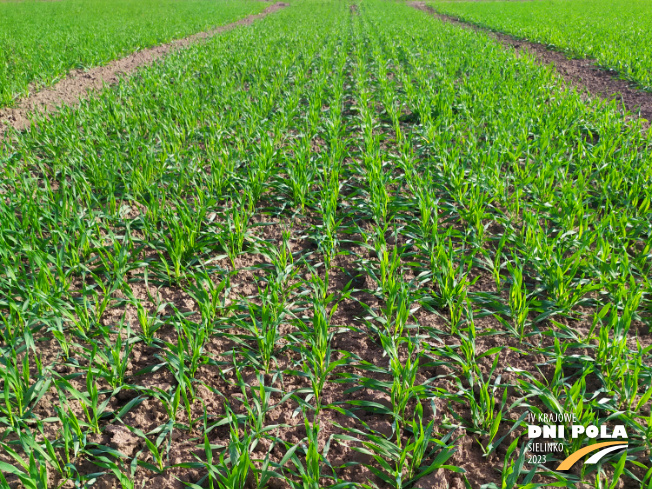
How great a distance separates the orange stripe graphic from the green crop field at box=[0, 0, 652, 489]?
3cm

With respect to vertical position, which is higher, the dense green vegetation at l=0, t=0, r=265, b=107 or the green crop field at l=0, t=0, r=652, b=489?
the dense green vegetation at l=0, t=0, r=265, b=107

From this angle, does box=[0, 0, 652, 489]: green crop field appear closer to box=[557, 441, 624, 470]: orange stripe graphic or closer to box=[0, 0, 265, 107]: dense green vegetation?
box=[557, 441, 624, 470]: orange stripe graphic

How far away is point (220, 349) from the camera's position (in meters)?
2.31

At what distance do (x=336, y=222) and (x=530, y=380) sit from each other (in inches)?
77.1

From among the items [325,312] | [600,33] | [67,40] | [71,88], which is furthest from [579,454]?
[600,33]

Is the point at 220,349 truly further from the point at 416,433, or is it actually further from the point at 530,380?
the point at 530,380

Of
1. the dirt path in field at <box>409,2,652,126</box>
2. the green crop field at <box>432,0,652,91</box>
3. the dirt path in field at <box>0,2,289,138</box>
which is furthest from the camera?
the green crop field at <box>432,0,652,91</box>

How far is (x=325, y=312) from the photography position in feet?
7.97

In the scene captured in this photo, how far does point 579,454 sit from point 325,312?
1.39 meters

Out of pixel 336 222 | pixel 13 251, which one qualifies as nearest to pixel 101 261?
pixel 13 251

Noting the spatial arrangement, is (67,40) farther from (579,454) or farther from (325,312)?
(579,454)

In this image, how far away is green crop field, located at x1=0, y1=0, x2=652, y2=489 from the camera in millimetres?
1726

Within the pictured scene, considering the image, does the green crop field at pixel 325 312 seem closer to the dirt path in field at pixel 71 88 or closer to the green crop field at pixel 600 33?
the dirt path in field at pixel 71 88

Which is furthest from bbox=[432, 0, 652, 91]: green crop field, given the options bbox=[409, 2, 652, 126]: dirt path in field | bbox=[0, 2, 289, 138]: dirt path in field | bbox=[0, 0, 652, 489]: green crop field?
bbox=[0, 2, 289, 138]: dirt path in field
